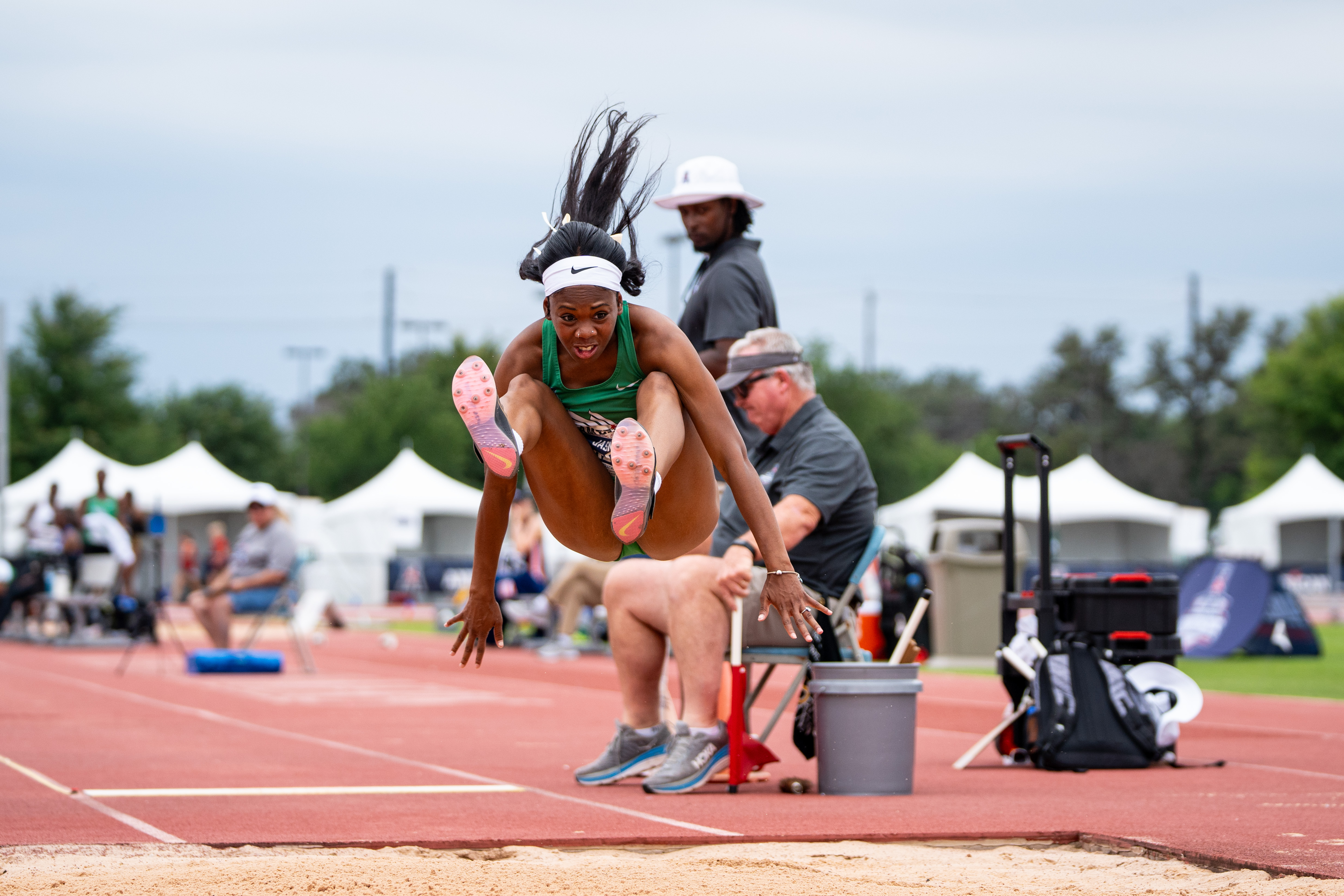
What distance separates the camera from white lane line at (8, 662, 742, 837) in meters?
5.53

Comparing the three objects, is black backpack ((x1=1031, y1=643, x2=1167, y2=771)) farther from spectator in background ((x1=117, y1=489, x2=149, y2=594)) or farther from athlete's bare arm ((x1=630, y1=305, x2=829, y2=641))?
spectator in background ((x1=117, y1=489, x2=149, y2=594))

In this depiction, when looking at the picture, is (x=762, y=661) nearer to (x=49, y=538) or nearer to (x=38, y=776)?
(x=38, y=776)

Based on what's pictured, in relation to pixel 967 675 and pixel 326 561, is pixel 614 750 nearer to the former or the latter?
pixel 967 675

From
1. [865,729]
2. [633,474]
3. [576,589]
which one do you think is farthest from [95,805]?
[576,589]

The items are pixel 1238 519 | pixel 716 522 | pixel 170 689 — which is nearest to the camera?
pixel 716 522

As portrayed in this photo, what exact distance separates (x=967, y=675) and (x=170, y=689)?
6896 mm

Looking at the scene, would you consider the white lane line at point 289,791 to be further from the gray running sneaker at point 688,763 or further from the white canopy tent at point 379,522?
the white canopy tent at point 379,522

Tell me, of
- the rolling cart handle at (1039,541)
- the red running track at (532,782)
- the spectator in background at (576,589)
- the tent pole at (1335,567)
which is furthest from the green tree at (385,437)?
the rolling cart handle at (1039,541)

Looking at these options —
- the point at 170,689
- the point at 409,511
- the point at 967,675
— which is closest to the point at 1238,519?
the point at 409,511

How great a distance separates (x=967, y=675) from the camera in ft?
45.6

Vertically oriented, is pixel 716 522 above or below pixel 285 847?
above

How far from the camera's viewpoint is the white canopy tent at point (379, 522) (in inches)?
1219

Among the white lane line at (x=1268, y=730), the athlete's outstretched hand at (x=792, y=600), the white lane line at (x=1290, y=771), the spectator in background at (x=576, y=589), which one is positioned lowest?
the white lane line at (x=1268, y=730)

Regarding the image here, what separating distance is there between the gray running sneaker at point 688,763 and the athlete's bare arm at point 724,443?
1551mm
